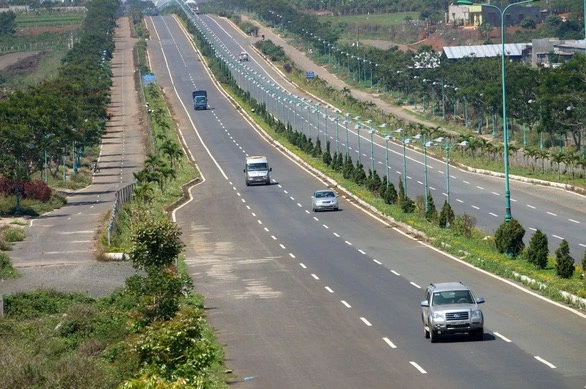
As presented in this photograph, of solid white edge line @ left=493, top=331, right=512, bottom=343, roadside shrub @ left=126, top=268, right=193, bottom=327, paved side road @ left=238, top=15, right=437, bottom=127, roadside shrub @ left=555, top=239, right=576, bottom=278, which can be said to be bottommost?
paved side road @ left=238, top=15, right=437, bottom=127

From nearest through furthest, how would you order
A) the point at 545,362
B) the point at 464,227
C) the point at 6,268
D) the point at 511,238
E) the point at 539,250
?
1. the point at 545,362
2. the point at 539,250
3. the point at 511,238
4. the point at 6,268
5. the point at 464,227

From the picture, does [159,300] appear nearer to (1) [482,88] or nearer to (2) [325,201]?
(2) [325,201]

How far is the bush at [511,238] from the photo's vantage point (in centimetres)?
4925

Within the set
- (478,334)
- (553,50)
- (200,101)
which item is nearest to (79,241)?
(478,334)

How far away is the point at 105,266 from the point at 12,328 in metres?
17.1

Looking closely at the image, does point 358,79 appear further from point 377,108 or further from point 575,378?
point 575,378

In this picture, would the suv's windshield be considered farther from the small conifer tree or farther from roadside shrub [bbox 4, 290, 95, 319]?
the small conifer tree

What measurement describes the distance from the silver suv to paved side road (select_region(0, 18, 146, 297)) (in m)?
15.5

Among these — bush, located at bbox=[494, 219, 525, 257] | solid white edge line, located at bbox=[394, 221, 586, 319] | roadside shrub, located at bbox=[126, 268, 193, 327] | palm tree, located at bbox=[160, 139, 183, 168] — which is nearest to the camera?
roadside shrub, located at bbox=[126, 268, 193, 327]

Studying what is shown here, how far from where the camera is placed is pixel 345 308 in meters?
41.4

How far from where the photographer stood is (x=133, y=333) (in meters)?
31.4

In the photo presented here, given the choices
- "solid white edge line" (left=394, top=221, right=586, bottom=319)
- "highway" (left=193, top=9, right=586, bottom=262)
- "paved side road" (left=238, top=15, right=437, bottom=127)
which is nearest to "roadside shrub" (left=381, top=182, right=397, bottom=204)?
"highway" (left=193, top=9, right=586, bottom=262)

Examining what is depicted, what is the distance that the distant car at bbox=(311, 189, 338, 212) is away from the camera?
7550 cm

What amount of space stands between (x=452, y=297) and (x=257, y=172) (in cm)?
5855
